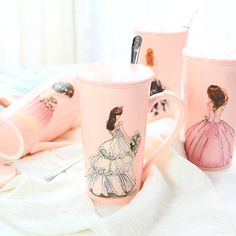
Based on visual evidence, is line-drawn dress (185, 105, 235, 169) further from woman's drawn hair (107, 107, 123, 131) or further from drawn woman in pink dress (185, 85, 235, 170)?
woman's drawn hair (107, 107, 123, 131)

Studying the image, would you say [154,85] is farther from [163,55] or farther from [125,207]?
[125,207]

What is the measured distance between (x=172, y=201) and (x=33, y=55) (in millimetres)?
1194

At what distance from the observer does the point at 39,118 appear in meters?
0.60

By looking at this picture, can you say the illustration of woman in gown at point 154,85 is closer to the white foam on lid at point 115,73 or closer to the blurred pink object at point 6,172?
the white foam on lid at point 115,73

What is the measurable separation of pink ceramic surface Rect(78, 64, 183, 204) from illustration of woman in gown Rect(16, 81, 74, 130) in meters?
0.14

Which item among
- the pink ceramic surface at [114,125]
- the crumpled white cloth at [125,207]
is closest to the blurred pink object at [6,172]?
the crumpled white cloth at [125,207]

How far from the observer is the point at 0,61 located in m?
1.55

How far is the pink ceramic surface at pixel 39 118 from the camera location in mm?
574

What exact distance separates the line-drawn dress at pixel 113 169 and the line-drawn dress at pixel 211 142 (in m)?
0.13

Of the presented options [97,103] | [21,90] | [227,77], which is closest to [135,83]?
[97,103]

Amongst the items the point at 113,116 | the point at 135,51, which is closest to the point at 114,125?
the point at 113,116

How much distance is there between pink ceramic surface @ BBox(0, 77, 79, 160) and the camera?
57 cm

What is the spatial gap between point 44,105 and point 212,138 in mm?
245

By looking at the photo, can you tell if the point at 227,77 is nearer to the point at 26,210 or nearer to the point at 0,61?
the point at 26,210
